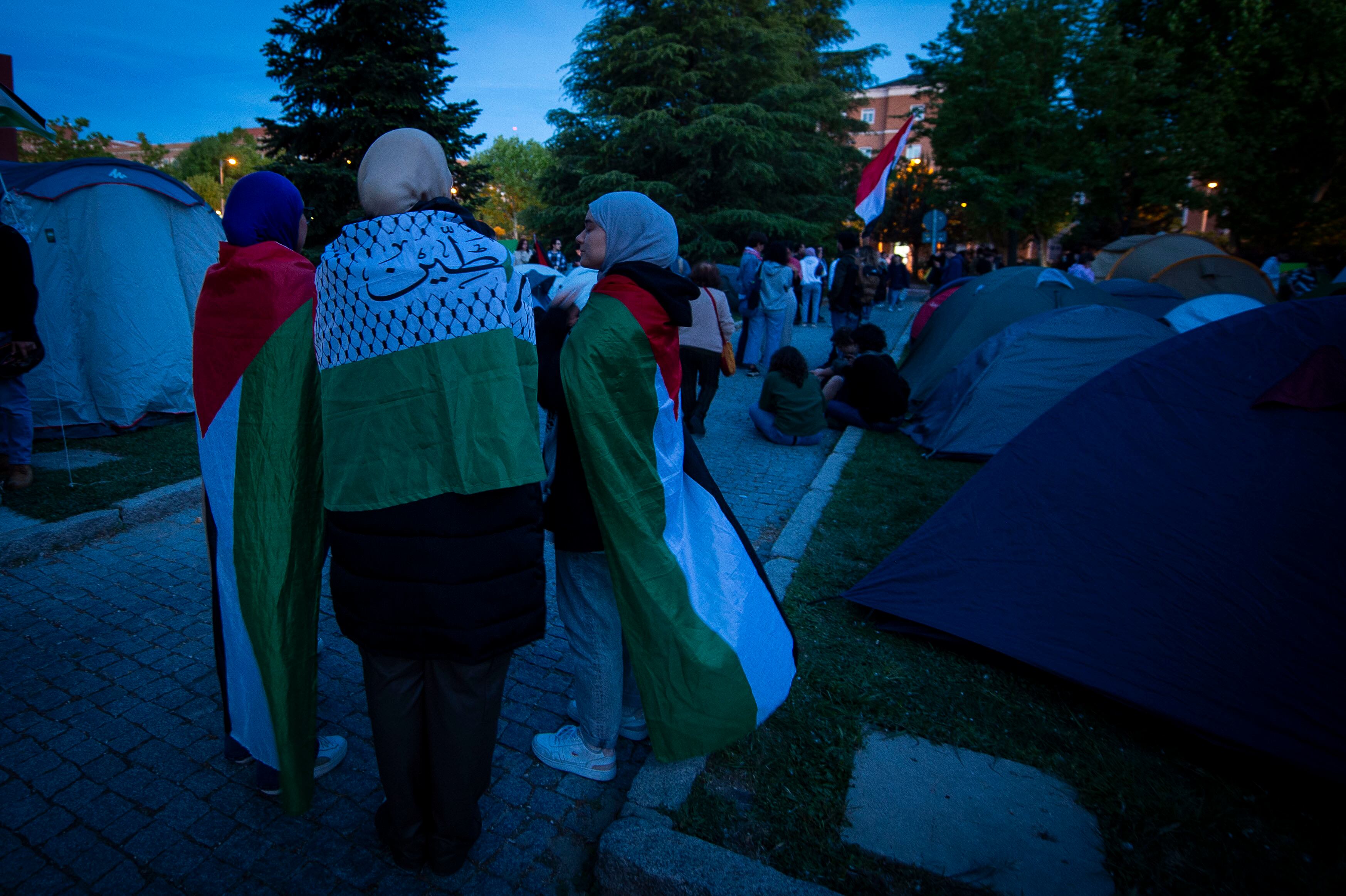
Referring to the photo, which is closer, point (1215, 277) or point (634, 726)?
point (634, 726)

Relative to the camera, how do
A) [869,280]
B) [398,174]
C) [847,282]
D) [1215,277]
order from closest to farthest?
[398,174]
[847,282]
[869,280]
[1215,277]

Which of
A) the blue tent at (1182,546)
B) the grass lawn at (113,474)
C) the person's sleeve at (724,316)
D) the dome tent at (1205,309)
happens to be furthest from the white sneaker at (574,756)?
the dome tent at (1205,309)

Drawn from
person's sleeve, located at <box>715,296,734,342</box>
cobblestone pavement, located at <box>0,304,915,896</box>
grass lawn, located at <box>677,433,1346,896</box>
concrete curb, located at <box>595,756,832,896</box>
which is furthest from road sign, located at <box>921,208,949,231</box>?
concrete curb, located at <box>595,756,832,896</box>

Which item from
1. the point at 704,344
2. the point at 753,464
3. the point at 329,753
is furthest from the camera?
the point at 753,464

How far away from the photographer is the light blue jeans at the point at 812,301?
16203mm

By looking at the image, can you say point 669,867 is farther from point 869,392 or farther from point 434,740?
point 869,392

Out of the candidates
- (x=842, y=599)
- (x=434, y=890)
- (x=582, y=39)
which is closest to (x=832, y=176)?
(x=582, y=39)

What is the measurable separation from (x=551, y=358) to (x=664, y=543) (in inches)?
26.5

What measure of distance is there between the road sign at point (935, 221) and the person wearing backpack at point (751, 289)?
9.43 meters

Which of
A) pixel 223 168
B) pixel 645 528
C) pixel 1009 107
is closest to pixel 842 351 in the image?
pixel 645 528

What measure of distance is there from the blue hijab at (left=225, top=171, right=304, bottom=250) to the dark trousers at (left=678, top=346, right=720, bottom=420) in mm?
4196

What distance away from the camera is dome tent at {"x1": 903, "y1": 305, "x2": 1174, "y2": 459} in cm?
654

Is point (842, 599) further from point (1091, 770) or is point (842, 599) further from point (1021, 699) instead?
point (1091, 770)

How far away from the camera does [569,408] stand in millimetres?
2107
